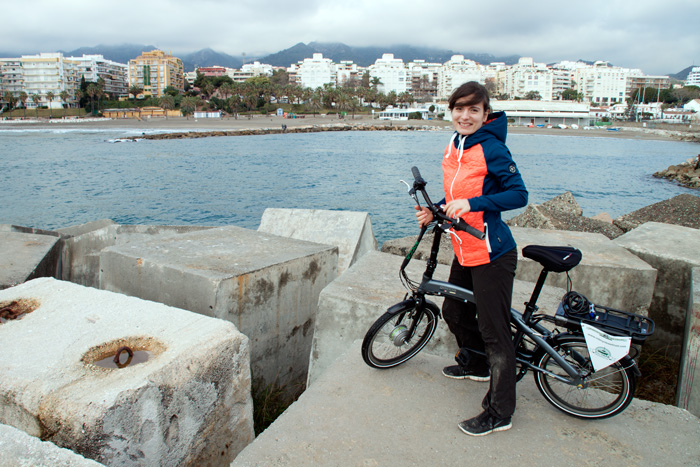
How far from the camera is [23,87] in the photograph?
469ft

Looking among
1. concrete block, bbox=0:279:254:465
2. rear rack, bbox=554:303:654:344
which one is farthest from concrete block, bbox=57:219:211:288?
rear rack, bbox=554:303:654:344

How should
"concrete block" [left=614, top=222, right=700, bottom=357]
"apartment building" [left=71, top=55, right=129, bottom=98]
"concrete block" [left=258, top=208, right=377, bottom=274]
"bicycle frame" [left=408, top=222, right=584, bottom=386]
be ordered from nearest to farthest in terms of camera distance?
"bicycle frame" [left=408, top=222, right=584, bottom=386]
"concrete block" [left=614, top=222, right=700, bottom=357]
"concrete block" [left=258, top=208, right=377, bottom=274]
"apartment building" [left=71, top=55, right=129, bottom=98]

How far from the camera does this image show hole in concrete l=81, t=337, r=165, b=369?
259cm

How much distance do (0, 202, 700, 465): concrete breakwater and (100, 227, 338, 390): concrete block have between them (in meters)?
0.01

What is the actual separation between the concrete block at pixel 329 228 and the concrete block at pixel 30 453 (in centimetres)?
461

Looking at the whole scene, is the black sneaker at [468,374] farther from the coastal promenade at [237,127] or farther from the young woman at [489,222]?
the coastal promenade at [237,127]

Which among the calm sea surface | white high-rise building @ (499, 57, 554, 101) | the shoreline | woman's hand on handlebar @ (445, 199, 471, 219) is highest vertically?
white high-rise building @ (499, 57, 554, 101)

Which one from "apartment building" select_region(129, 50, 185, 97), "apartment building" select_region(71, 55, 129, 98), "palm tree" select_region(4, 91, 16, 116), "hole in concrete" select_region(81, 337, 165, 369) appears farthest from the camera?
"apartment building" select_region(129, 50, 185, 97)

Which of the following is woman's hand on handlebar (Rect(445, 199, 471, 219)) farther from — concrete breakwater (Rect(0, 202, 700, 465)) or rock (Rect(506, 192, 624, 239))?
rock (Rect(506, 192, 624, 239))

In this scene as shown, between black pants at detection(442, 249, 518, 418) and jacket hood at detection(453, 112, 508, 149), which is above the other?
jacket hood at detection(453, 112, 508, 149)

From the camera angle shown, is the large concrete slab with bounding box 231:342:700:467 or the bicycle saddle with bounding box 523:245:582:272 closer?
the large concrete slab with bounding box 231:342:700:467

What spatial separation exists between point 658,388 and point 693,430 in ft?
6.77

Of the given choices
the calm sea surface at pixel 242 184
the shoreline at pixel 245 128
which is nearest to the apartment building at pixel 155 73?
the shoreline at pixel 245 128

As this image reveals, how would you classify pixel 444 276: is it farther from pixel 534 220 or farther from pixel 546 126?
pixel 546 126
